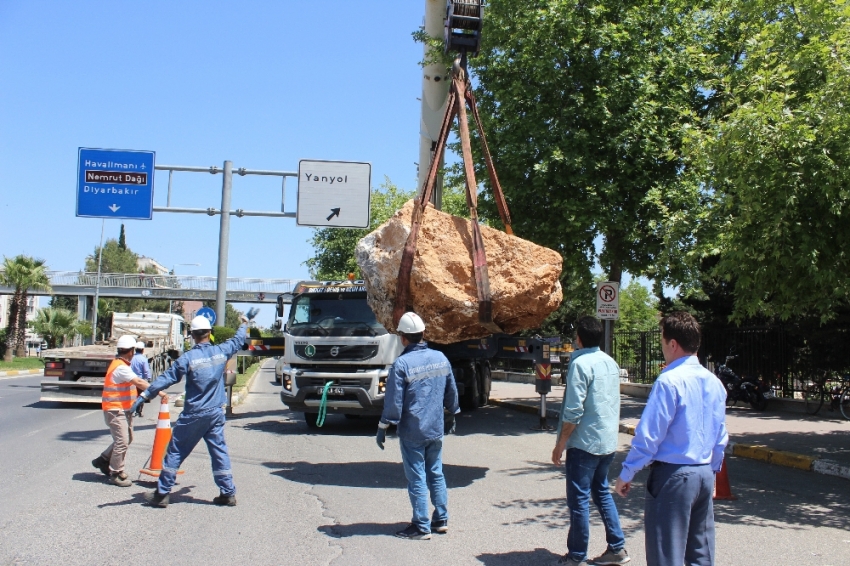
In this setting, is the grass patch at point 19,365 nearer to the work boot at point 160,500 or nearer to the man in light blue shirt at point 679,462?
the work boot at point 160,500

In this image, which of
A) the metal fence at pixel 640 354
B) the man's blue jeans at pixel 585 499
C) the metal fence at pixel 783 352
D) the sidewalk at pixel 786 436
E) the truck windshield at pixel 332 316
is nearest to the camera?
the man's blue jeans at pixel 585 499

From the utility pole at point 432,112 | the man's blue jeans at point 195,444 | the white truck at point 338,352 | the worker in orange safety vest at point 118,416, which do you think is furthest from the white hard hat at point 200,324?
the utility pole at point 432,112

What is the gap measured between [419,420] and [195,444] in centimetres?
232

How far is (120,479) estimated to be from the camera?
813cm

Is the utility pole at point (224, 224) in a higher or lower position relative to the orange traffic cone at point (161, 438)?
higher

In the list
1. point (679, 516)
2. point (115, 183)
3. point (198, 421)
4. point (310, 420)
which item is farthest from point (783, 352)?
point (115, 183)

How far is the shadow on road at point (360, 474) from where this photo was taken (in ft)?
28.2

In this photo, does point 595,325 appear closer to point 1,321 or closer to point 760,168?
point 760,168

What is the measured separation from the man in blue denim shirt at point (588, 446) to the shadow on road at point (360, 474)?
321 centimetres

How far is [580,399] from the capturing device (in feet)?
17.8

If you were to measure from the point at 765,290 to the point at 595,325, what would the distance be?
Answer: 167 inches

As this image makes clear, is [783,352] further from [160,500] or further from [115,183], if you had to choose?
[115,183]

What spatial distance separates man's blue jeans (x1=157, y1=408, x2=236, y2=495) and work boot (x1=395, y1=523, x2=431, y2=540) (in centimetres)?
201

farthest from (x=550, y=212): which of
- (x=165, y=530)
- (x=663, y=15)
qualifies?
(x=165, y=530)
